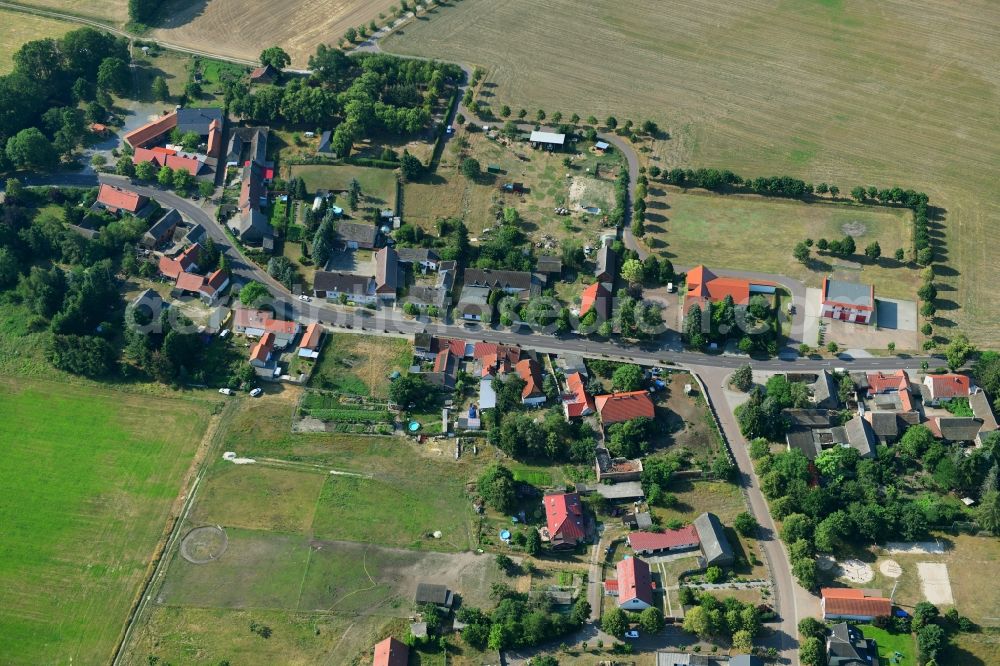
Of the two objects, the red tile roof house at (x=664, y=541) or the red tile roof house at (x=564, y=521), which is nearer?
the red tile roof house at (x=664, y=541)

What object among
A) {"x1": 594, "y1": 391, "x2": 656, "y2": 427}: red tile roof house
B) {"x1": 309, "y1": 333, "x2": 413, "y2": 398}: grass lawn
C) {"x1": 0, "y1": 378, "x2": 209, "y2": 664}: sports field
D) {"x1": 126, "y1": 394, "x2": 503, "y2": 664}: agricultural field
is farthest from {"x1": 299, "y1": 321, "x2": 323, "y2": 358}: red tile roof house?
{"x1": 594, "y1": 391, "x2": 656, "y2": 427}: red tile roof house

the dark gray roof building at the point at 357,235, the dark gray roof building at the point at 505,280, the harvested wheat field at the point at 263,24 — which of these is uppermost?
the harvested wheat field at the point at 263,24

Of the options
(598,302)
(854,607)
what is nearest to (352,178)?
(598,302)

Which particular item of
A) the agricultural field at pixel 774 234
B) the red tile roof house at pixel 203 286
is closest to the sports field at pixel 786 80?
the agricultural field at pixel 774 234

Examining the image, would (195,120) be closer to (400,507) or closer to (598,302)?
(598,302)

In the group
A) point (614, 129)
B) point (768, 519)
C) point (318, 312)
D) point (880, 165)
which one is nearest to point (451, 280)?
point (318, 312)

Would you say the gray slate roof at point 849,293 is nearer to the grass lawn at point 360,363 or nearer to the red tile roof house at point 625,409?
the red tile roof house at point 625,409

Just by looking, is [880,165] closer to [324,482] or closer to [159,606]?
[324,482]
